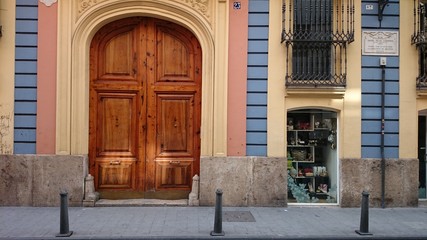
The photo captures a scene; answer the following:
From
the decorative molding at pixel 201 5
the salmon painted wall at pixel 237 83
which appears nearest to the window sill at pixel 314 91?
the salmon painted wall at pixel 237 83

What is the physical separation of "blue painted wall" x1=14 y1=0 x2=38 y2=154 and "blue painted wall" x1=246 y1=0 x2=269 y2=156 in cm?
517

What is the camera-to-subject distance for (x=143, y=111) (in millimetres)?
10797

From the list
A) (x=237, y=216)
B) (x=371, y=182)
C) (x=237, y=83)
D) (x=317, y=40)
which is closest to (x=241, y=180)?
(x=237, y=216)

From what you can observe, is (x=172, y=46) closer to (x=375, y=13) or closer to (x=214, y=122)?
(x=214, y=122)

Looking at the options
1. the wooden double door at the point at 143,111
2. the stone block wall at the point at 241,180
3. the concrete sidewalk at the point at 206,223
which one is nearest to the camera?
the concrete sidewalk at the point at 206,223

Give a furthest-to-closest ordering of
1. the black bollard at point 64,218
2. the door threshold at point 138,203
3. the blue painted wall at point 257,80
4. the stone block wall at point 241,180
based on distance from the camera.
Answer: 1. the blue painted wall at point 257,80
2. the stone block wall at point 241,180
3. the door threshold at point 138,203
4. the black bollard at point 64,218

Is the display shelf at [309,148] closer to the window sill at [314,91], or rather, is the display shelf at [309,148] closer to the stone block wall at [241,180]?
the window sill at [314,91]

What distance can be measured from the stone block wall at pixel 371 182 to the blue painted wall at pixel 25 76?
7.61 m

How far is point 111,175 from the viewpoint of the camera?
35.6 ft

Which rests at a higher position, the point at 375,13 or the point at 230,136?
the point at 375,13

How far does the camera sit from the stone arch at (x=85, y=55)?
10305 mm

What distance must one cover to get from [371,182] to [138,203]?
5707mm

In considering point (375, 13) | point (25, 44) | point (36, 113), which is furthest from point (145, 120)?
point (375, 13)

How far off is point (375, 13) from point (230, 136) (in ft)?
15.5
